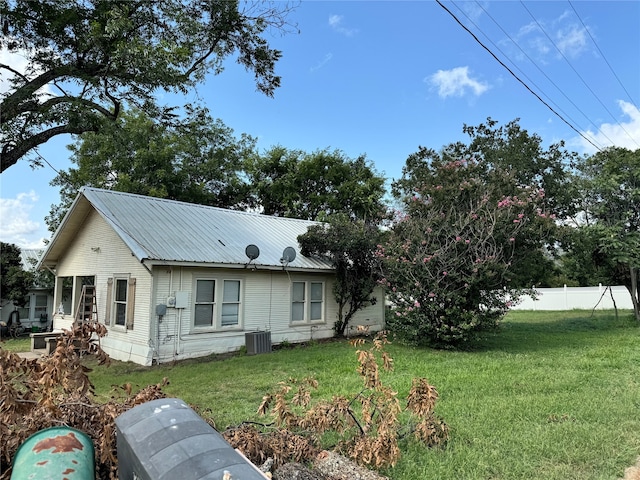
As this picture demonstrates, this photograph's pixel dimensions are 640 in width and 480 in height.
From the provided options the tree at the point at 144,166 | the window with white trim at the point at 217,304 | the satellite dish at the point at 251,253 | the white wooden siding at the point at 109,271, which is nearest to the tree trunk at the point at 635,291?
the satellite dish at the point at 251,253

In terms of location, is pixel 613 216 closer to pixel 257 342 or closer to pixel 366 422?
pixel 257 342

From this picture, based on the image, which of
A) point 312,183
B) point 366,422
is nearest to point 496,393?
point 366,422

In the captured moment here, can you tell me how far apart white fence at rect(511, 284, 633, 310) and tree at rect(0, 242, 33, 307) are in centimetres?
2550

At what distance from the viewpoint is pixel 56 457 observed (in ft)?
8.59

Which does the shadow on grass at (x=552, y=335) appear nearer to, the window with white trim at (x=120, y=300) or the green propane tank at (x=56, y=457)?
the window with white trim at (x=120, y=300)

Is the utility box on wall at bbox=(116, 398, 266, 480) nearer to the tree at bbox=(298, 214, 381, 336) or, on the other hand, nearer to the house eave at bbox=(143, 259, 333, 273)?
the house eave at bbox=(143, 259, 333, 273)

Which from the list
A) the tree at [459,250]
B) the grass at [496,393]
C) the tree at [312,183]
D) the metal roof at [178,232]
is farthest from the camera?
the tree at [312,183]

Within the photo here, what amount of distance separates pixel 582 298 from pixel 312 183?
1812cm

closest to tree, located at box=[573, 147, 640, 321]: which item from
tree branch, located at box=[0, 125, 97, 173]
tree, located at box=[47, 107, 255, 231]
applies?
tree branch, located at box=[0, 125, 97, 173]

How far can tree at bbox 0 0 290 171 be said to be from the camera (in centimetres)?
791

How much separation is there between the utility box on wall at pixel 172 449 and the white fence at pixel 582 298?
84.9 ft

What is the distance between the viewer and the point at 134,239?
10172 millimetres

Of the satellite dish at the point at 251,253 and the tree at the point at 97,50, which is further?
the satellite dish at the point at 251,253

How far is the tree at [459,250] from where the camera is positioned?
1033cm
